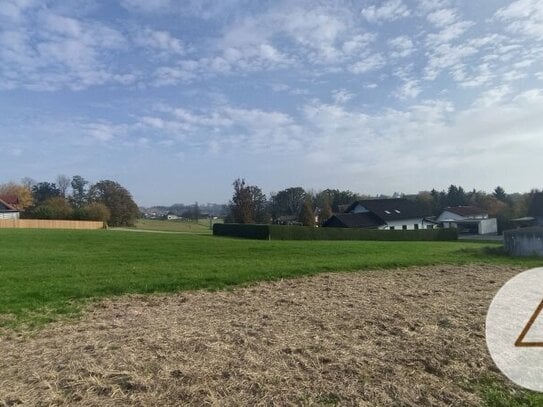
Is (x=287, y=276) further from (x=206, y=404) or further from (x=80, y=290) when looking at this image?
(x=206, y=404)

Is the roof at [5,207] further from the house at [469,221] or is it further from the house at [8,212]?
the house at [469,221]

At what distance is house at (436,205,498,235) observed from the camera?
2741 inches

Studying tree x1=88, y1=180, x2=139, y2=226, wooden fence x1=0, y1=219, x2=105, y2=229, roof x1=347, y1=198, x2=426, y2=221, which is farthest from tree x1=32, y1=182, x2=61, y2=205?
roof x1=347, y1=198, x2=426, y2=221

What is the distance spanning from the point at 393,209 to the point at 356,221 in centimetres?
758

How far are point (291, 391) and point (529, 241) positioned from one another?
21670 mm

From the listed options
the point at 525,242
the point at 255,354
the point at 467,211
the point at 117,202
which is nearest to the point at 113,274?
the point at 255,354

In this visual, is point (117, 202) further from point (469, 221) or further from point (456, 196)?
point (456, 196)

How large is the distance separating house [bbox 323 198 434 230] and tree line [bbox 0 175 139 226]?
38543 mm

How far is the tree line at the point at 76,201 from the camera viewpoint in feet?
233

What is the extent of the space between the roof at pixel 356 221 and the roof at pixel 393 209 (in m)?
0.94

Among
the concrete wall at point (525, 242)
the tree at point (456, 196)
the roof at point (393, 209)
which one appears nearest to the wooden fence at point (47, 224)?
the roof at point (393, 209)

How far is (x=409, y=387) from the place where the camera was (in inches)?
175

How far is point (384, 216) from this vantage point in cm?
6519

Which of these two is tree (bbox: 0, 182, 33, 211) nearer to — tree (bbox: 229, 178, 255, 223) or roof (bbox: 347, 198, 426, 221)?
tree (bbox: 229, 178, 255, 223)
